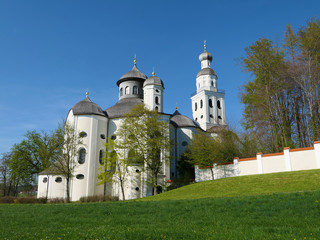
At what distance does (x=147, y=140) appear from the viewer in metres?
27.8

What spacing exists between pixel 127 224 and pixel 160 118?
2503 cm

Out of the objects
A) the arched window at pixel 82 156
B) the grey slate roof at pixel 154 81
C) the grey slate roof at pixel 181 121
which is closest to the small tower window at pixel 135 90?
the grey slate roof at pixel 154 81

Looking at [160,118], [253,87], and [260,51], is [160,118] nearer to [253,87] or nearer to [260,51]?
[253,87]

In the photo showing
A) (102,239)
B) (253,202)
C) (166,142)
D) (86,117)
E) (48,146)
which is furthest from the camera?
(48,146)

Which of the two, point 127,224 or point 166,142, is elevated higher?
point 166,142

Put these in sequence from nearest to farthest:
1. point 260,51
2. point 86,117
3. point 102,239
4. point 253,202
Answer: point 102,239 → point 253,202 → point 260,51 → point 86,117

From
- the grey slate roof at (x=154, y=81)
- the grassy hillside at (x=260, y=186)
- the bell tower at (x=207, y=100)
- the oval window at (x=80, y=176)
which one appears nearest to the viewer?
the grassy hillside at (x=260, y=186)

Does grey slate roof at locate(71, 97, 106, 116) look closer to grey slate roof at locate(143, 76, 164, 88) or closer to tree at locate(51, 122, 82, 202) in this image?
tree at locate(51, 122, 82, 202)

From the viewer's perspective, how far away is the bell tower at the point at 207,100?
43500mm

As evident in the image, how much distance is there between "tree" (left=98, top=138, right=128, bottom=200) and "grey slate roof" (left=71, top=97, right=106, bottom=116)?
4788 millimetres

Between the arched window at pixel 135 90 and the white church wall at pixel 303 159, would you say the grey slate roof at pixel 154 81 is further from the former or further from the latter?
the white church wall at pixel 303 159

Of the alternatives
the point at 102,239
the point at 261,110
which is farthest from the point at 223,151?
the point at 102,239

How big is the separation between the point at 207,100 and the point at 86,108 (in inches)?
801

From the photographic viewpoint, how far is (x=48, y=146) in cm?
3634
